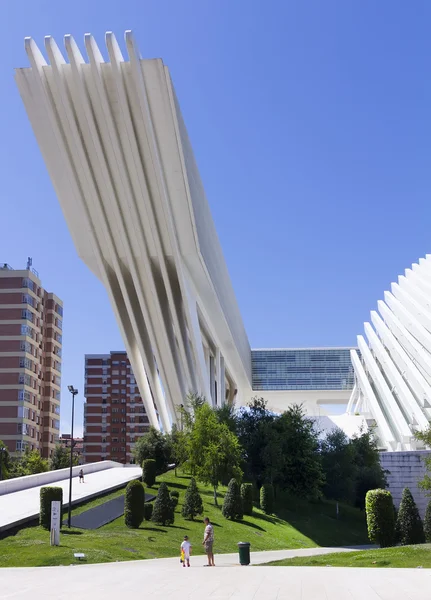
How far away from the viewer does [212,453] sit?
31750mm

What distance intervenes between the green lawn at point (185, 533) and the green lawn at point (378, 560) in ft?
14.6

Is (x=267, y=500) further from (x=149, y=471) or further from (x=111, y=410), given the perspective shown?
(x=111, y=410)

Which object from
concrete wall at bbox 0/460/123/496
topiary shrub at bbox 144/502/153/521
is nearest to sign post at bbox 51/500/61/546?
topiary shrub at bbox 144/502/153/521

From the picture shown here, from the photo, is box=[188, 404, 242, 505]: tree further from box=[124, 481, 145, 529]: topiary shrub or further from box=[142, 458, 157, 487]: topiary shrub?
box=[124, 481, 145, 529]: topiary shrub

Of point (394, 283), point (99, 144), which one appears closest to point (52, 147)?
point (99, 144)

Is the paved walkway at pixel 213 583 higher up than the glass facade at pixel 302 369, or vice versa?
the glass facade at pixel 302 369

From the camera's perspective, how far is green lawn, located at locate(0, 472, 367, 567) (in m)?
18.5

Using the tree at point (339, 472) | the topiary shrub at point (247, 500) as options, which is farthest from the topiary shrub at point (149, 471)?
the tree at point (339, 472)

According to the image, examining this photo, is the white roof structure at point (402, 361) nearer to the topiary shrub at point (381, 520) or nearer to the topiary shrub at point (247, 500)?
the topiary shrub at point (247, 500)

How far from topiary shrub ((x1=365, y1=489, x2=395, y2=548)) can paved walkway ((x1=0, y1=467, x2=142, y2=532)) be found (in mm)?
11227

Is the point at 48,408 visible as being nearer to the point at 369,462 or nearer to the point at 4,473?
the point at 4,473

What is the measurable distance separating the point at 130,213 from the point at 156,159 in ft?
12.9

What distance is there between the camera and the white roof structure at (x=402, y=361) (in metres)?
41.7

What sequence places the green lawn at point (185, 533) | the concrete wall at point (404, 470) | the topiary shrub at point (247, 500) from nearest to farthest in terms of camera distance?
the green lawn at point (185, 533) < the topiary shrub at point (247, 500) < the concrete wall at point (404, 470)
